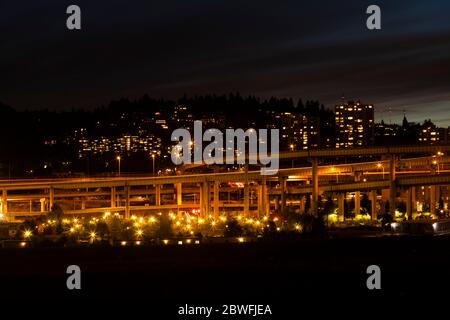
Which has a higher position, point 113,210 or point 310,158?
point 310,158

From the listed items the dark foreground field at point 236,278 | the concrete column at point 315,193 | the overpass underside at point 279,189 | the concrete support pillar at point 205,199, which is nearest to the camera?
the dark foreground field at point 236,278

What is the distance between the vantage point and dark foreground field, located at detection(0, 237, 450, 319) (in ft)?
67.5

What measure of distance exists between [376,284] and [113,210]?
3302 inches

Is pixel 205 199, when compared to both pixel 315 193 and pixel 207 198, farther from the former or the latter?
pixel 315 193

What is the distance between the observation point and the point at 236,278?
82.3ft

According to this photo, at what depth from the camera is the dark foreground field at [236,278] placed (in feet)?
67.5

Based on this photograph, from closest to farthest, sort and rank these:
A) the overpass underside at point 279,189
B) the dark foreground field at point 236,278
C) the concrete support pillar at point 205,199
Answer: the dark foreground field at point 236,278 → the overpass underside at point 279,189 → the concrete support pillar at point 205,199

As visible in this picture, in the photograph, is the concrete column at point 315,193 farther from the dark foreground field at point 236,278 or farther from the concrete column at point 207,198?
the dark foreground field at point 236,278

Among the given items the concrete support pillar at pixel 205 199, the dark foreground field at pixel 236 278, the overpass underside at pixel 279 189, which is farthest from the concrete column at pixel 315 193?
the dark foreground field at pixel 236 278

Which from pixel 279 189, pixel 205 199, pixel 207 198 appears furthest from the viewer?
pixel 279 189

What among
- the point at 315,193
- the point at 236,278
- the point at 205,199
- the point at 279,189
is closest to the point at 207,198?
the point at 205,199

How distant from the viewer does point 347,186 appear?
291 ft

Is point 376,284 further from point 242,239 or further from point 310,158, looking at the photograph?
point 310,158
